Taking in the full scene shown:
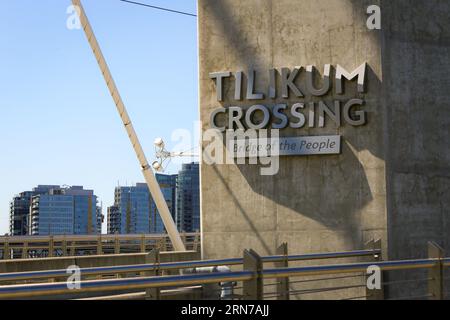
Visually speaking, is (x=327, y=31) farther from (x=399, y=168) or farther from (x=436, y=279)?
(x=436, y=279)

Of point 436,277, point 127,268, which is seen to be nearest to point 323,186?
point 436,277

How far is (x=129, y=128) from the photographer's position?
1056 inches

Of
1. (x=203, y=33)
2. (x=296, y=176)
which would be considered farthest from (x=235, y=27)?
(x=296, y=176)

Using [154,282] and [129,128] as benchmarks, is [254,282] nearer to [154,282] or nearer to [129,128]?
[154,282]

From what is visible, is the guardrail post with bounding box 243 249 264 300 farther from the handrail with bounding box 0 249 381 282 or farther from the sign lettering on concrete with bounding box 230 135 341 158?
the sign lettering on concrete with bounding box 230 135 341 158

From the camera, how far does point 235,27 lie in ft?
53.0

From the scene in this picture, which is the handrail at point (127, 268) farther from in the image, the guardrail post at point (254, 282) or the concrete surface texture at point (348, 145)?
the guardrail post at point (254, 282)

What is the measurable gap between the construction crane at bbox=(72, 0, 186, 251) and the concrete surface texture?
33.4 feet

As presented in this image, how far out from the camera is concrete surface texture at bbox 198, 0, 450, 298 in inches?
589

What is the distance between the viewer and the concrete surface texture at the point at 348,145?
49.1 feet

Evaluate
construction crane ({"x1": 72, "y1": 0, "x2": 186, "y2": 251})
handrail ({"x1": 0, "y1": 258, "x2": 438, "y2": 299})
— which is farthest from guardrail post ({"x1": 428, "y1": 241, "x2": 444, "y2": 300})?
construction crane ({"x1": 72, "y1": 0, "x2": 186, "y2": 251})

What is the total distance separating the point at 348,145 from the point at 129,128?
12.8 m

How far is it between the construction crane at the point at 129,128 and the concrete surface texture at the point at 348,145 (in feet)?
33.4
